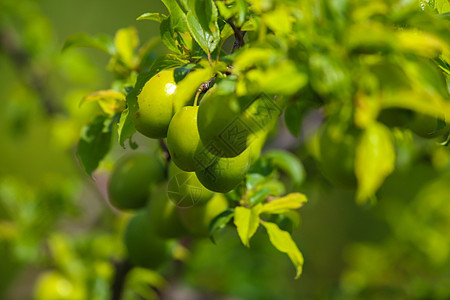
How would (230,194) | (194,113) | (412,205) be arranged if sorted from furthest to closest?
(412,205) → (230,194) → (194,113)

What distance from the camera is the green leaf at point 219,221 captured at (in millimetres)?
462

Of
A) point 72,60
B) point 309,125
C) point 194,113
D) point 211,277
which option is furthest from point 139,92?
point 211,277

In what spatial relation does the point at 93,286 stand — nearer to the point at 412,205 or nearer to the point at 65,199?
the point at 65,199

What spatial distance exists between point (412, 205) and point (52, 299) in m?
1.13

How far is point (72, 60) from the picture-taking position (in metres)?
1.37

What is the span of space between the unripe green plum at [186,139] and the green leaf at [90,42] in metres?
0.27

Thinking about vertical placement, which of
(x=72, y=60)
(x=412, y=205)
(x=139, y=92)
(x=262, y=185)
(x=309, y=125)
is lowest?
(x=412, y=205)

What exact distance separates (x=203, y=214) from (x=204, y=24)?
0.21 m

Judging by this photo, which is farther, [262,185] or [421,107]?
[262,185]

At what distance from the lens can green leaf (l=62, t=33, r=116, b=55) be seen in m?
0.58

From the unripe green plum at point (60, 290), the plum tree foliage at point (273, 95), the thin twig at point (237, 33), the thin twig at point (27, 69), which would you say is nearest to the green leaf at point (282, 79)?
the plum tree foliage at point (273, 95)

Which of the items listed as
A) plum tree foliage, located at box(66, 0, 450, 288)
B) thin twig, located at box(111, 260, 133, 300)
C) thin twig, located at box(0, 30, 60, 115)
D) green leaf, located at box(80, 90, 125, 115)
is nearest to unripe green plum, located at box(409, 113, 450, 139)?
plum tree foliage, located at box(66, 0, 450, 288)

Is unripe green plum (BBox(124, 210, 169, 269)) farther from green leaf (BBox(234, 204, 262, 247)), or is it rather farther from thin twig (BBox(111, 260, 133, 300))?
green leaf (BBox(234, 204, 262, 247))

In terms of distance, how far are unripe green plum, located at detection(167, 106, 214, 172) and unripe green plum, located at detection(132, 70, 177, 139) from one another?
23 mm
